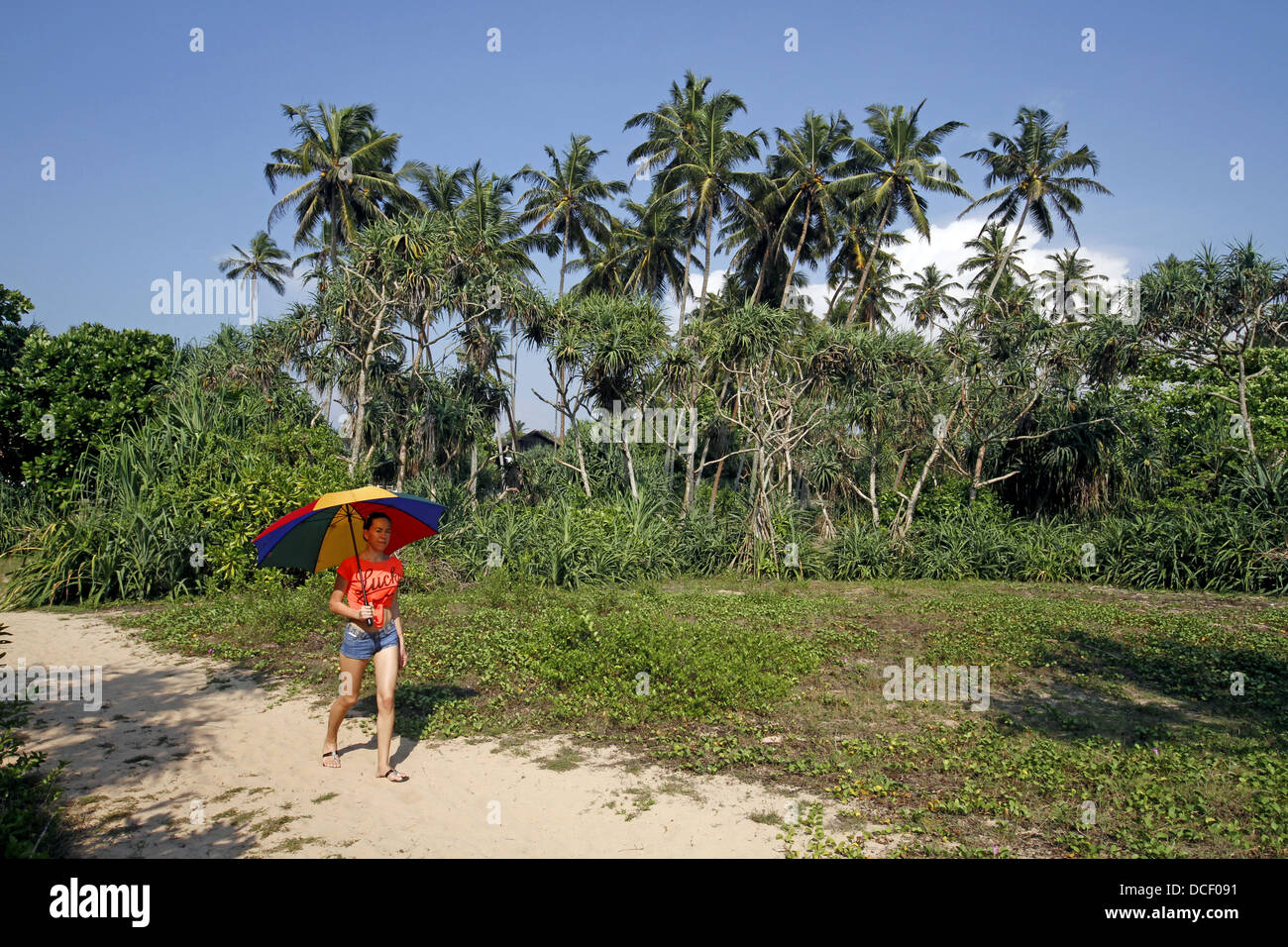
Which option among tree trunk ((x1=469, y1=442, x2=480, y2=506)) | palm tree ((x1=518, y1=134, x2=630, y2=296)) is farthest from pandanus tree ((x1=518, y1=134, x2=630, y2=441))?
tree trunk ((x1=469, y1=442, x2=480, y2=506))

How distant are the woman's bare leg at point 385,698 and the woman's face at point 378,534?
684 millimetres

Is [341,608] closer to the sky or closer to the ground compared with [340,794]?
closer to the sky

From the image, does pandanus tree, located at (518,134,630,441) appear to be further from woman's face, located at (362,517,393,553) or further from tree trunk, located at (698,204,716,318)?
woman's face, located at (362,517,393,553)

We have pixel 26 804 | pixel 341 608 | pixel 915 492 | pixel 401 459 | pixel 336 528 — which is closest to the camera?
pixel 26 804

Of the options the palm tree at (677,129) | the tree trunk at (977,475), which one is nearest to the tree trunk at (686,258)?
the palm tree at (677,129)

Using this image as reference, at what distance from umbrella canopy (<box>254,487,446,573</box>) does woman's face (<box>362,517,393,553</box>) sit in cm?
6

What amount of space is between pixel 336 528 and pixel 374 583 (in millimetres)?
568

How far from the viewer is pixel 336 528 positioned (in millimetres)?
5590

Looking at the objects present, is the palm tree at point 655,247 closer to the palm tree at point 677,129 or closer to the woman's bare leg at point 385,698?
the palm tree at point 677,129

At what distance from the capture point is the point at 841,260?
34.0 m

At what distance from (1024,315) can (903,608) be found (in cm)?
840

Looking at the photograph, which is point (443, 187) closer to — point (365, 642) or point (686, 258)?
point (686, 258)

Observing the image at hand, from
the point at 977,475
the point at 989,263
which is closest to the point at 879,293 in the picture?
the point at 989,263
